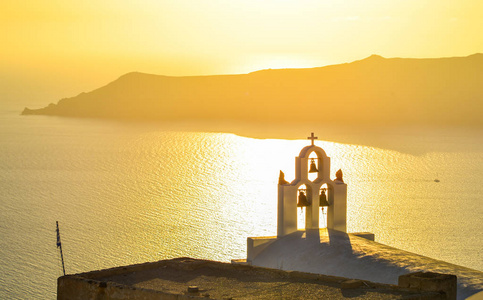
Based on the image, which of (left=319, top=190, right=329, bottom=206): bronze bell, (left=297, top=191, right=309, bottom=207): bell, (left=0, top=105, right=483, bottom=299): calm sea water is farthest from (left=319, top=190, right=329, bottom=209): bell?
(left=0, top=105, right=483, bottom=299): calm sea water

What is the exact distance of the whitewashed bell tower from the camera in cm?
1214

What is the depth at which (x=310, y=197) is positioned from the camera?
12.3 metres

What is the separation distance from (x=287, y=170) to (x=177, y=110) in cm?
9359

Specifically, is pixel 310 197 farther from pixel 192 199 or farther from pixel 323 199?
pixel 192 199

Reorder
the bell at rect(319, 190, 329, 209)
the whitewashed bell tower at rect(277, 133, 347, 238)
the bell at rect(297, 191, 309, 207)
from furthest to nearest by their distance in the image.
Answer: the bell at rect(319, 190, 329, 209), the bell at rect(297, 191, 309, 207), the whitewashed bell tower at rect(277, 133, 347, 238)

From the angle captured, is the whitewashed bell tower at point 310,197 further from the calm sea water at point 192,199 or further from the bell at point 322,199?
the calm sea water at point 192,199

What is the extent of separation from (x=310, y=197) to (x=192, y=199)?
36734 millimetres

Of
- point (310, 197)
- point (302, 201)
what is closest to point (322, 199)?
point (310, 197)

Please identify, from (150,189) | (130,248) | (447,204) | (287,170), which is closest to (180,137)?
(287,170)

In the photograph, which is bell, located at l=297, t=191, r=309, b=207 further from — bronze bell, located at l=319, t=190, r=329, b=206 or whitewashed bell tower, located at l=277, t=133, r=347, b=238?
bronze bell, located at l=319, t=190, r=329, b=206

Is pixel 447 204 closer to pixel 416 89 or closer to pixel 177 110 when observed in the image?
pixel 416 89

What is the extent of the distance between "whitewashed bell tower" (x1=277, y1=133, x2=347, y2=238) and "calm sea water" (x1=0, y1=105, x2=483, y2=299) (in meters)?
14.1

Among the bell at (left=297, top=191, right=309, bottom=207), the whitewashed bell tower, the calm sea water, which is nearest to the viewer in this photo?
the whitewashed bell tower

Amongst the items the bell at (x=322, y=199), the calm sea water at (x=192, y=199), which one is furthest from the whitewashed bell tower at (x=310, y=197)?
the calm sea water at (x=192, y=199)
